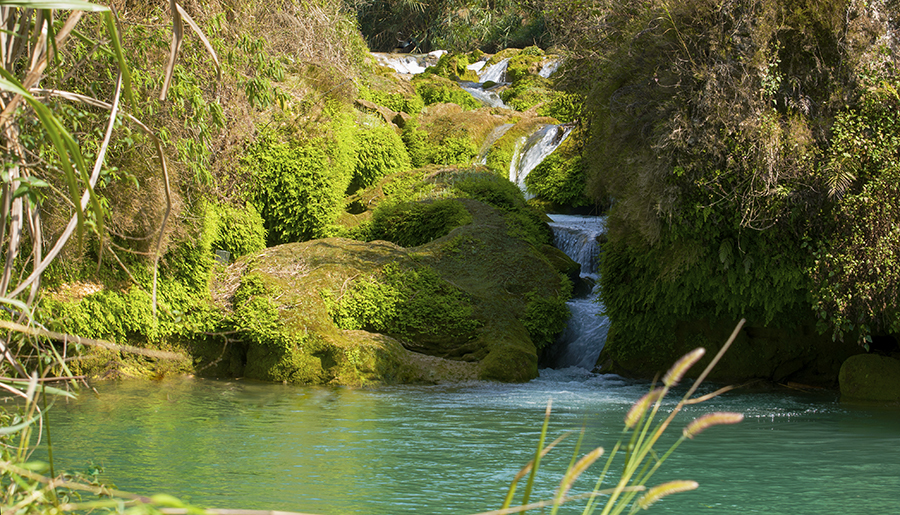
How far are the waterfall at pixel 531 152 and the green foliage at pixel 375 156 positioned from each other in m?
3.66

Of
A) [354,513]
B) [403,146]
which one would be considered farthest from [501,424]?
[403,146]

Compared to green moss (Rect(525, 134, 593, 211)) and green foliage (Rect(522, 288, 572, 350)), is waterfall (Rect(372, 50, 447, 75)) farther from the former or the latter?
green foliage (Rect(522, 288, 572, 350))

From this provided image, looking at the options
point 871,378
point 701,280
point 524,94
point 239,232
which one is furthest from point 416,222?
point 524,94

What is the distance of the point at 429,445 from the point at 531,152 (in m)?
13.7

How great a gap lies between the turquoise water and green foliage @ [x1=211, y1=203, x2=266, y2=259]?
3233 millimetres

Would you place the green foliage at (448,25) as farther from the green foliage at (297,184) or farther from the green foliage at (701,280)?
the green foliage at (701,280)

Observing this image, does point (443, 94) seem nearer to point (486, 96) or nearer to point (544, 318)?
point (486, 96)

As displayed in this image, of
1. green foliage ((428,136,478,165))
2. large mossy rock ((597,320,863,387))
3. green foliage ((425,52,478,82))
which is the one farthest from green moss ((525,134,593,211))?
green foliage ((425,52,478,82))

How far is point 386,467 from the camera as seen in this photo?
19.8 feet

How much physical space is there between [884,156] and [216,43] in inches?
287

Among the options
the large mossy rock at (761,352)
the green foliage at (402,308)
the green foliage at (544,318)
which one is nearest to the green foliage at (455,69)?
the green foliage at (544,318)

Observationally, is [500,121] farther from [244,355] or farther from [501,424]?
[501,424]

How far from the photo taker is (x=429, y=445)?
678cm

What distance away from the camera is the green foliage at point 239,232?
12508 millimetres
